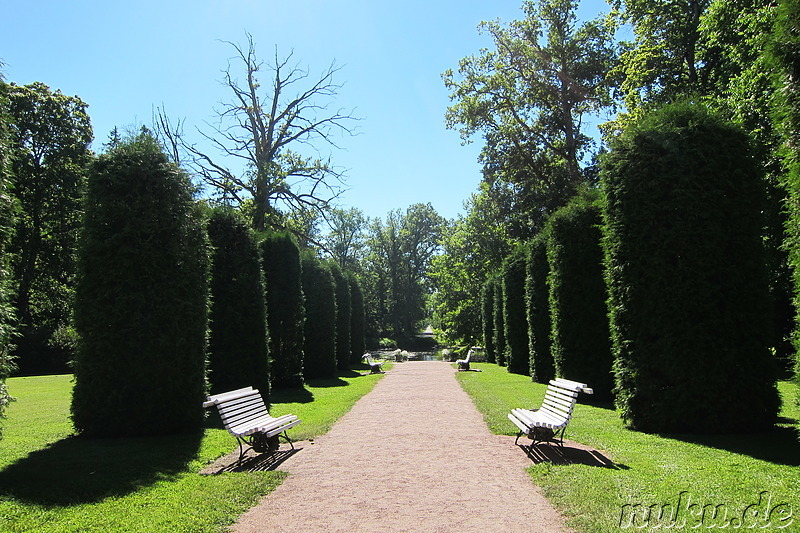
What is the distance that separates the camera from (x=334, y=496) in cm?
591

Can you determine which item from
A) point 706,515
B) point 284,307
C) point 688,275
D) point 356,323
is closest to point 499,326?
point 356,323

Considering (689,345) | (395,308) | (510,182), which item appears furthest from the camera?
(395,308)

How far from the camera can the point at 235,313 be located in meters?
13.8

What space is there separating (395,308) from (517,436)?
2460 inches

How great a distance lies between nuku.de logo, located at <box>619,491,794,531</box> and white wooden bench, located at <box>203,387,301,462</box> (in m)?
4.98

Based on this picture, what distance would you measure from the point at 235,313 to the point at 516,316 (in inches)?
539

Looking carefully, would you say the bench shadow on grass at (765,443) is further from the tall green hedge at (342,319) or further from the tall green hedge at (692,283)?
the tall green hedge at (342,319)

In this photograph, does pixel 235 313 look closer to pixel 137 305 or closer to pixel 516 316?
pixel 137 305

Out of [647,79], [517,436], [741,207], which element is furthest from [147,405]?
[647,79]

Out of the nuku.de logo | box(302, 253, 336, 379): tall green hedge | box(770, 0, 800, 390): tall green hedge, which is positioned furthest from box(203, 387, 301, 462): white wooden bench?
box(302, 253, 336, 379): tall green hedge

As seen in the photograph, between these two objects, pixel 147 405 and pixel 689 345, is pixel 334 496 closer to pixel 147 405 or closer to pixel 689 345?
pixel 147 405

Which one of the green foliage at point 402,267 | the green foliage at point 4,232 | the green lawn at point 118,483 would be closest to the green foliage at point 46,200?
the green lawn at point 118,483

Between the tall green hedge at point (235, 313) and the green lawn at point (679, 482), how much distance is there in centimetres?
697

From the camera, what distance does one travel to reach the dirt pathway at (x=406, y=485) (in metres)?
4.98
